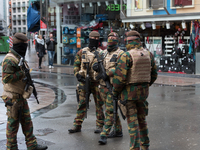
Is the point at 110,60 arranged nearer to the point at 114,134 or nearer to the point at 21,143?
the point at 114,134

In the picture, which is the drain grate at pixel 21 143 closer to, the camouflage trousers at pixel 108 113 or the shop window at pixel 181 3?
the camouflage trousers at pixel 108 113

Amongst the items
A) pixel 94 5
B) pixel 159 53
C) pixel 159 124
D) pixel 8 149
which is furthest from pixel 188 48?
pixel 8 149

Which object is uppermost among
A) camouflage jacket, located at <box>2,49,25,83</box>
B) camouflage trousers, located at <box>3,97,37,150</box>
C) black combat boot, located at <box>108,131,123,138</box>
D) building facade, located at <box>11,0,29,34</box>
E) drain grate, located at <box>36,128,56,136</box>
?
building facade, located at <box>11,0,29,34</box>

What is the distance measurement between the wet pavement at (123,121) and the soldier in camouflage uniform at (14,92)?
452 mm

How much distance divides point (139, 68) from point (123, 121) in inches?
104

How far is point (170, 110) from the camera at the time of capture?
25.4 feet

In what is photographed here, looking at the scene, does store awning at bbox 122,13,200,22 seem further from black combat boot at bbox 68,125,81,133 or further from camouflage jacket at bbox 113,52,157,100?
camouflage jacket at bbox 113,52,157,100

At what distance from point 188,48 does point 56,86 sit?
21.5 ft

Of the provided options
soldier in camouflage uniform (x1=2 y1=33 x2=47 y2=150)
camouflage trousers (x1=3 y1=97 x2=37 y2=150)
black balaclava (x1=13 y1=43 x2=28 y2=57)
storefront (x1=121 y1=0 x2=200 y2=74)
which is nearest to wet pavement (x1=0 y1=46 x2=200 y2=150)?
camouflage trousers (x1=3 y1=97 x2=37 y2=150)

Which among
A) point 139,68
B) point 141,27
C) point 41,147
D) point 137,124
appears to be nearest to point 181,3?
point 141,27

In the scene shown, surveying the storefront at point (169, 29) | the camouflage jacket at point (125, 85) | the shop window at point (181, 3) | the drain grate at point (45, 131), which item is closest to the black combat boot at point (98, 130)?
the drain grate at point (45, 131)

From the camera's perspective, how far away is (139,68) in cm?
438

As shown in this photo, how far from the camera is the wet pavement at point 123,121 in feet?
17.2

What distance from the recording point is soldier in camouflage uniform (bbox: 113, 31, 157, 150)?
172 inches
